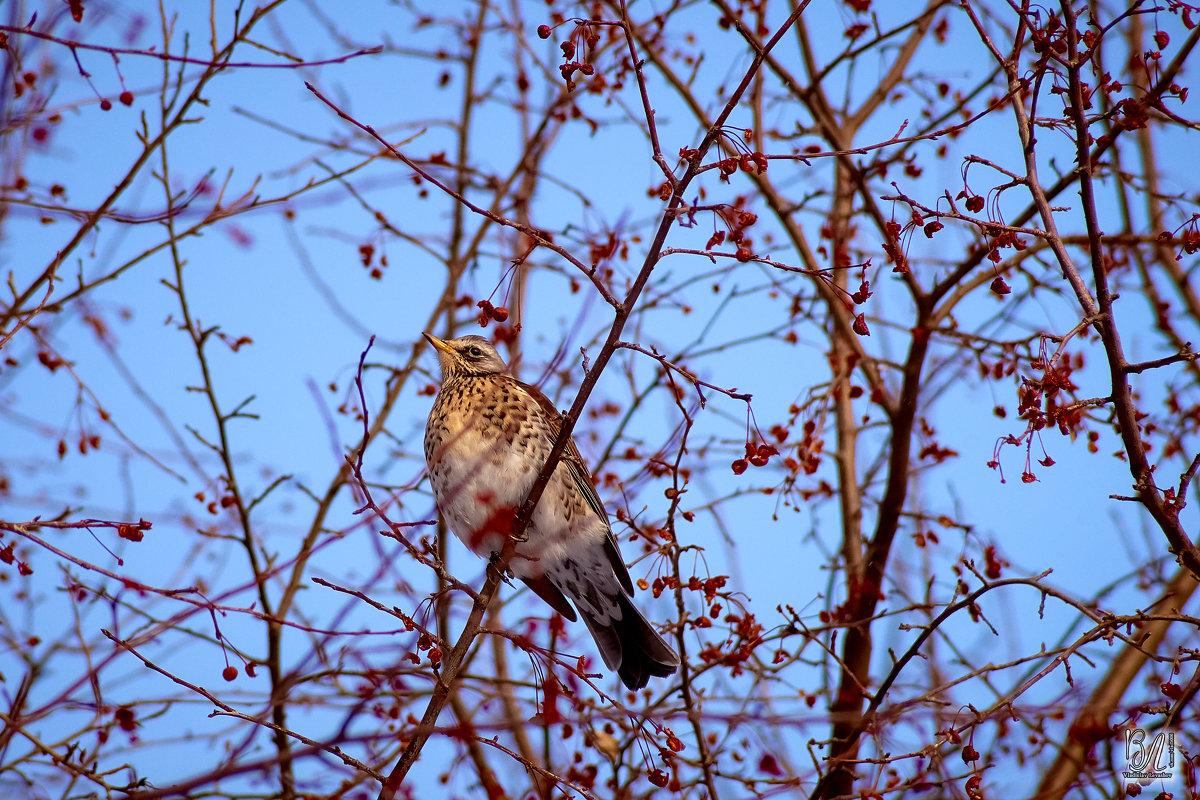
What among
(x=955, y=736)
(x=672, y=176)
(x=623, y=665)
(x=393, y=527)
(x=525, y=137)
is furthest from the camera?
(x=525, y=137)

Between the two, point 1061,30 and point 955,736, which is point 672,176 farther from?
point 955,736

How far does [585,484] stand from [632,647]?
2.69 ft

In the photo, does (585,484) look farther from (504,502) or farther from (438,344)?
(438,344)

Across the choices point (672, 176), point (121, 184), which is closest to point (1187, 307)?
point (672, 176)

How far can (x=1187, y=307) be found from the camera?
20.9ft

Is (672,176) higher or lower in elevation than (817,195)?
lower

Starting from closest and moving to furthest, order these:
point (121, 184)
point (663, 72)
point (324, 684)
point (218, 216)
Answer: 1. point (121, 184)
2. point (218, 216)
3. point (324, 684)
4. point (663, 72)

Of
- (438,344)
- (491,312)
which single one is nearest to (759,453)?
(491,312)

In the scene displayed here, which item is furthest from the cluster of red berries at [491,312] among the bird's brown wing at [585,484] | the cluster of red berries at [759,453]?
the bird's brown wing at [585,484]

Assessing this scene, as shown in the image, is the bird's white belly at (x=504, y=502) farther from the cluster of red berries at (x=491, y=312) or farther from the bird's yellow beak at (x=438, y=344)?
the cluster of red berries at (x=491, y=312)

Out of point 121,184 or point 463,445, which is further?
point 463,445

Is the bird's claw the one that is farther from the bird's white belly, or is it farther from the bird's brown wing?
the bird's brown wing

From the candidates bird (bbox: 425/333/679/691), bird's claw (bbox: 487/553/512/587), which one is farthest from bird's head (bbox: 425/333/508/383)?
bird's claw (bbox: 487/553/512/587)

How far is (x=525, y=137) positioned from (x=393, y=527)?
408cm
